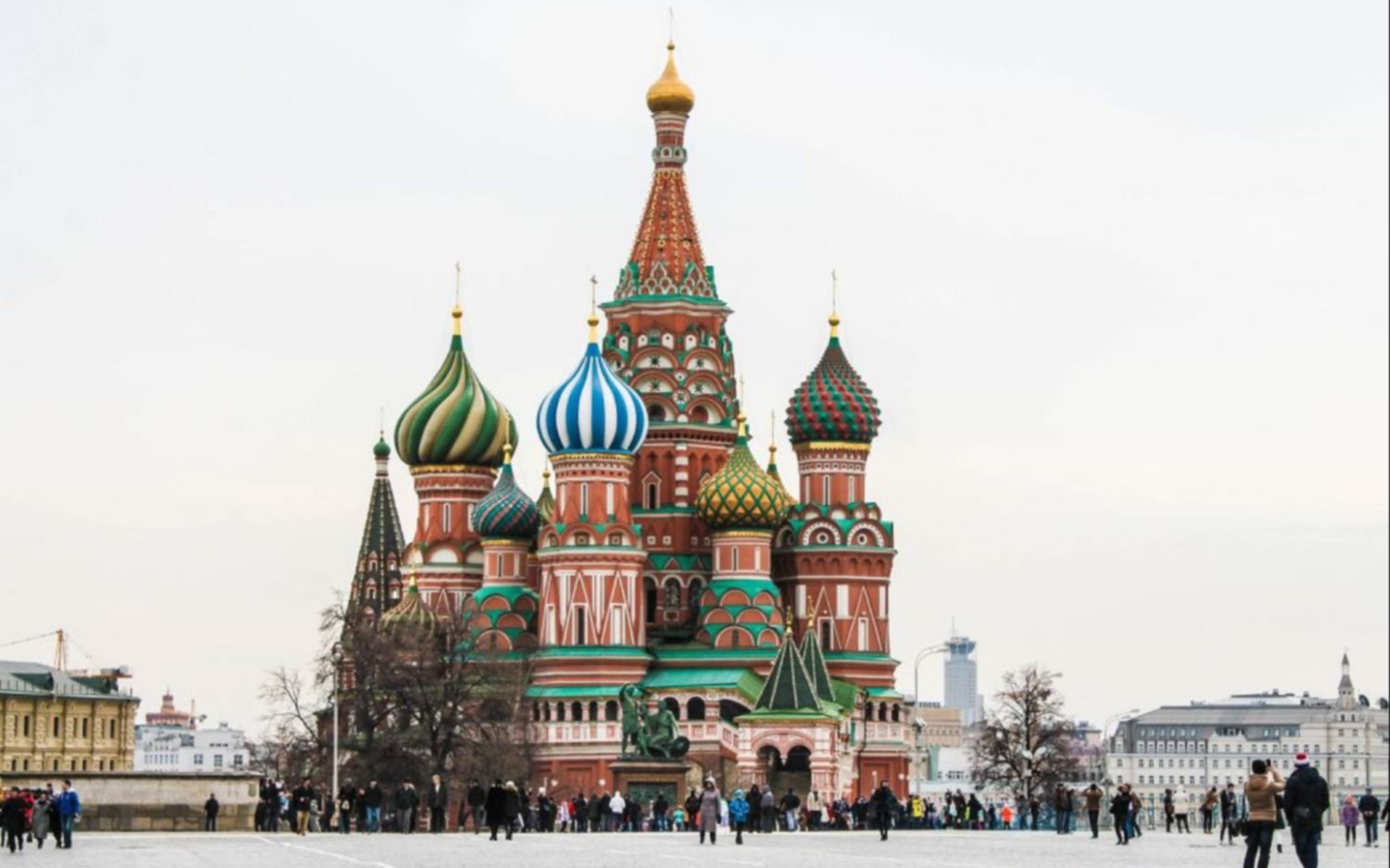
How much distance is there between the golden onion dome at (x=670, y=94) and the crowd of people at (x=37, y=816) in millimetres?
51197

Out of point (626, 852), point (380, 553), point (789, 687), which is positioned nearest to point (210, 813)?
point (626, 852)

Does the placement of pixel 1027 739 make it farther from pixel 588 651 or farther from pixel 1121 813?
pixel 1121 813

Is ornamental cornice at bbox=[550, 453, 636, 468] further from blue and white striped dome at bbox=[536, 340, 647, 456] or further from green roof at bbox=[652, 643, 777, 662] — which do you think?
green roof at bbox=[652, 643, 777, 662]

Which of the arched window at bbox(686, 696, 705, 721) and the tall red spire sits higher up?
the tall red spire

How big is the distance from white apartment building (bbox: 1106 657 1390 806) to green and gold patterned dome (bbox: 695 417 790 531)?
105 meters

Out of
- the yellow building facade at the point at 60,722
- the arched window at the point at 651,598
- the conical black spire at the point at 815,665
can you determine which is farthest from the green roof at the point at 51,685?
the conical black spire at the point at 815,665

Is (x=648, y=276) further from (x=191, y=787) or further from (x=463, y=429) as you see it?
(x=191, y=787)

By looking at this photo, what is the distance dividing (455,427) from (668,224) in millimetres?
9312

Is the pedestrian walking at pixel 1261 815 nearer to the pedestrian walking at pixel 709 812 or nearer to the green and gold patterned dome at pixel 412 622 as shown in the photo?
the pedestrian walking at pixel 709 812

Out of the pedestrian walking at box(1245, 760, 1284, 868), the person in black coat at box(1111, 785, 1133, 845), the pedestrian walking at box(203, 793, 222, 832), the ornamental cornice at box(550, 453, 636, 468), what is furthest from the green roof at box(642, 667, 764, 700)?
the pedestrian walking at box(1245, 760, 1284, 868)

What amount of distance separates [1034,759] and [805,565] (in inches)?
373

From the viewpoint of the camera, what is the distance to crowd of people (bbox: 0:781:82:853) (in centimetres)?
3931

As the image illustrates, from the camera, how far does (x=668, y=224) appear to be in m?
90.8

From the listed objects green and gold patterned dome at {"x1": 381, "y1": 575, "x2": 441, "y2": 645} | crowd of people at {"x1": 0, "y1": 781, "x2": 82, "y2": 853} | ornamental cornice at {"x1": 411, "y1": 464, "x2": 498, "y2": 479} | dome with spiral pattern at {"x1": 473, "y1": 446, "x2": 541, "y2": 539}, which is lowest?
crowd of people at {"x1": 0, "y1": 781, "x2": 82, "y2": 853}
